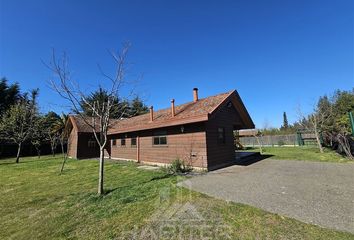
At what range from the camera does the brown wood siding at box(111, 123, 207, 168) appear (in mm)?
9984

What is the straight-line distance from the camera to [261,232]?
11.5 feet

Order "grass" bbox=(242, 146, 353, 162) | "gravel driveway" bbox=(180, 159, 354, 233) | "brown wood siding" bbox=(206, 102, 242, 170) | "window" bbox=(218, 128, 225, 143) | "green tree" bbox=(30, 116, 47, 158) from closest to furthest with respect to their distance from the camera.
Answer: "gravel driveway" bbox=(180, 159, 354, 233) < "brown wood siding" bbox=(206, 102, 242, 170) < "window" bbox=(218, 128, 225, 143) < "grass" bbox=(242, 146, 353, 162) < "green tree" bbox=(30, 116, 47, 158)

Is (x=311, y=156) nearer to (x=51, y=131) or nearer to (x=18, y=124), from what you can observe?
(x=51, y=131)

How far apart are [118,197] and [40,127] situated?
24.6 m

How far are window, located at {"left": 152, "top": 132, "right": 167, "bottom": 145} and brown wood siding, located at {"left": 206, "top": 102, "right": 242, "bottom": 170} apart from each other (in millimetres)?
3132

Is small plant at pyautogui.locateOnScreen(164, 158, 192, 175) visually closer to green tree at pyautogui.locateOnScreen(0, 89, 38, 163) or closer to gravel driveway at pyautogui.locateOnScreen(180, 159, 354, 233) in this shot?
gravel driveway at pyautogui.locateOnScreen(180, 159, 354, 233)

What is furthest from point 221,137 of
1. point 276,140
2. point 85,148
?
point 276,140

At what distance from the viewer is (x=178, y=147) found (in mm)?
11156

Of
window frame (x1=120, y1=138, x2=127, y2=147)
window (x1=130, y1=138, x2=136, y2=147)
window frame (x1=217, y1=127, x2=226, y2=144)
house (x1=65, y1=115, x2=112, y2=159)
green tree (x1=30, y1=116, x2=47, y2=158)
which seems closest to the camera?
window frame (x1=217, y1=127, x2=226, y2=144)

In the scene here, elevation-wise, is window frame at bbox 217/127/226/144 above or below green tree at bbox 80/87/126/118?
below

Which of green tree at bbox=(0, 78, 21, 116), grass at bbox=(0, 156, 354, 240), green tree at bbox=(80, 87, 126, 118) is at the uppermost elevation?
green tree at bbox=(0, 78, 21, 116)

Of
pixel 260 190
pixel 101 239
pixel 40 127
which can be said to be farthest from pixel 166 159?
pixel 40 127

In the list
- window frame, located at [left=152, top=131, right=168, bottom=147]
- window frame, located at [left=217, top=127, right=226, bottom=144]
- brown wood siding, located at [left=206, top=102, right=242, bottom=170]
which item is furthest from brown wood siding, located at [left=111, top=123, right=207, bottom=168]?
window frame, located at [left=217, top=127, right=226, bottom=144]

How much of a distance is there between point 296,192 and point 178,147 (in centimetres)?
641
